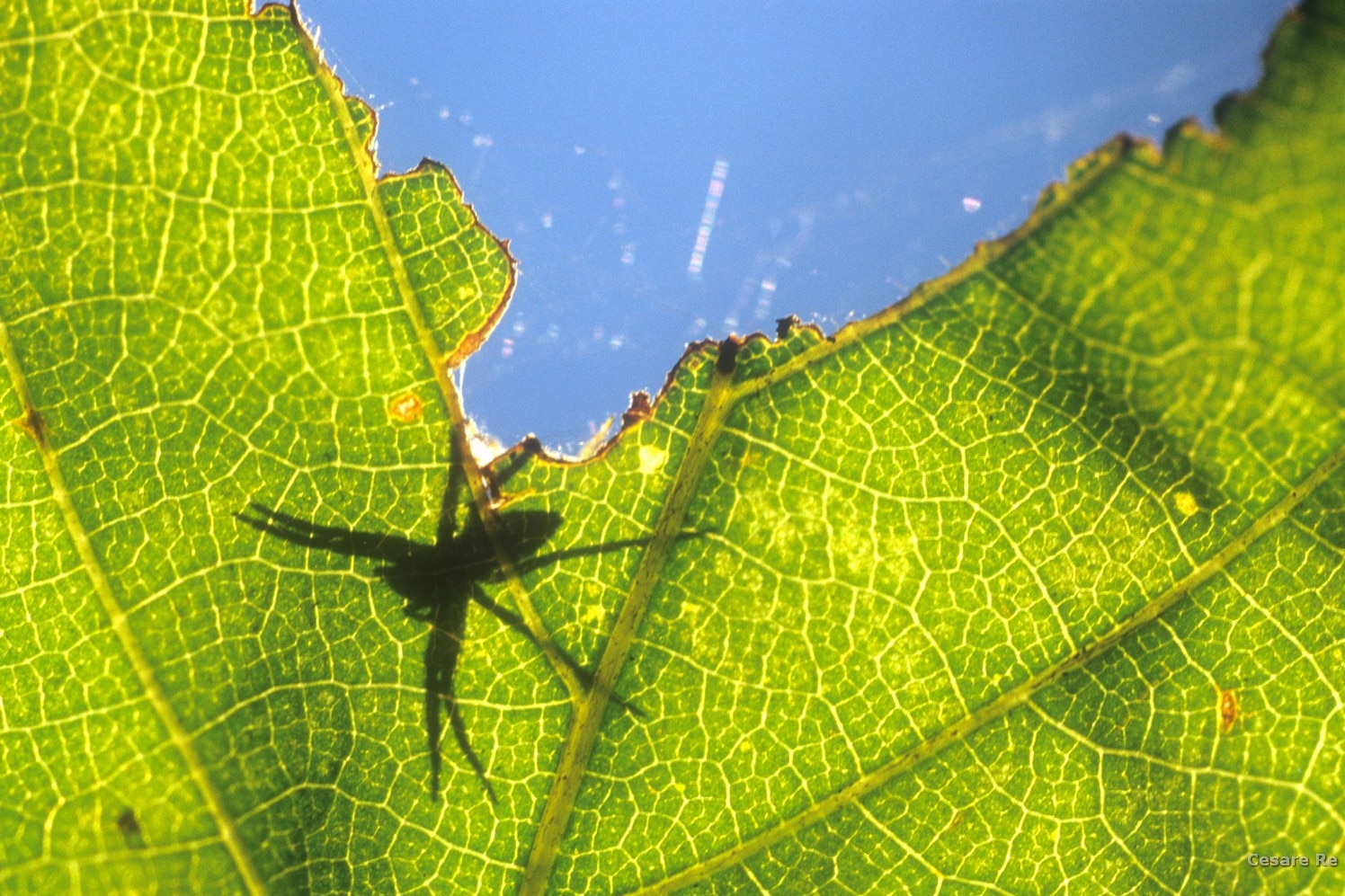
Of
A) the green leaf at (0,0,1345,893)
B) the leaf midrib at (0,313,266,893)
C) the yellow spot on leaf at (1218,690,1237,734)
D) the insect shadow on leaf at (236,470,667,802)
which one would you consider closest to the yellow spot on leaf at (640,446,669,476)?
the green leaf at (0,0,1345,893)

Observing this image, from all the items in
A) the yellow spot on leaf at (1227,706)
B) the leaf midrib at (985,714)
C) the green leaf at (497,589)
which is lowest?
the yellow spot on leaf at (1227,706)

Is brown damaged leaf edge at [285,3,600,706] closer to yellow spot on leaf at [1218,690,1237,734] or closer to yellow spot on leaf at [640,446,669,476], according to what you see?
yellow spot on leaf at [640,446,669,476]

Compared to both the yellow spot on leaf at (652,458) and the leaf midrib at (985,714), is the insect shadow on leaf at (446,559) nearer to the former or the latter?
the yellow spot on leaf at (652,458)

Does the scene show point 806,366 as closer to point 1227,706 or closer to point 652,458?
point 652,458

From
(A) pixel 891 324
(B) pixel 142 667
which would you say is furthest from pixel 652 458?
(B) pixel 142 667

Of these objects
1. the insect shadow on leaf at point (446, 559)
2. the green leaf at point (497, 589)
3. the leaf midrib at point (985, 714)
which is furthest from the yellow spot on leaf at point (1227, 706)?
the insect shadow on leaf at point (446, 559)
